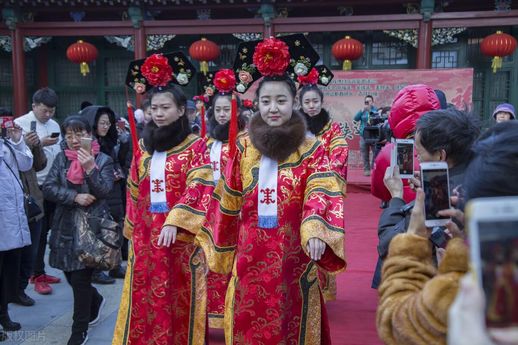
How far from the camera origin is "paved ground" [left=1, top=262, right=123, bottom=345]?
324cm

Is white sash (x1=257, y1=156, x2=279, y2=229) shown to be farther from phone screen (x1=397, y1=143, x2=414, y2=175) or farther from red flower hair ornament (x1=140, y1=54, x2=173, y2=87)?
red flower hair ornament (x1=140, y1=54, x2=173, y2=87)

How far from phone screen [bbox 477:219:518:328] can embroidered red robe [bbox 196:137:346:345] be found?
1.43m

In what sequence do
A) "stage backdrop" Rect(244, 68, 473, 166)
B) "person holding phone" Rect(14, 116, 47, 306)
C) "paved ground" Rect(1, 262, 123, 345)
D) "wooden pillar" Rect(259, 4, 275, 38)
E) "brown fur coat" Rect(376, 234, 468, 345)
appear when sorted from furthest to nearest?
"wooden pillar" Rect(259, 4, 275, 38)
"stage backdrop" Rect(244, 68, 473, 166)
"person holding phone" Rect(14, 116, 47, 306)
"paved ground" Rect(1, 262, 123, 345)
"brown fur coat" Rect(376, 234, 468, 345)

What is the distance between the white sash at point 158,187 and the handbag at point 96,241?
483mm

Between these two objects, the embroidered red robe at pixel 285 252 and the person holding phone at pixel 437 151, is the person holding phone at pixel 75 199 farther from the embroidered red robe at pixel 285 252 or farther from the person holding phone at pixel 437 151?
the person holding phone at pixel 437 151

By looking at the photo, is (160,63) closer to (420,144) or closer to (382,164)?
(382,164)

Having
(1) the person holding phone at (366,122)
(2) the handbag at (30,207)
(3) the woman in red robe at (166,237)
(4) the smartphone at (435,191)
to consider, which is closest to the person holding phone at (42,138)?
(2) the handbag at (30,207)

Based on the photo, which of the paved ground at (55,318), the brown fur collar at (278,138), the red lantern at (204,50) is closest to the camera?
the brown fur collar at (278,138)

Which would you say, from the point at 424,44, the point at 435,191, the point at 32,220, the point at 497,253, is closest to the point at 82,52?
the point at 424,44

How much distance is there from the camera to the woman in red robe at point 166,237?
2643 mm

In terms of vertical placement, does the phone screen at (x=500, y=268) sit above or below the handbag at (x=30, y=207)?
above

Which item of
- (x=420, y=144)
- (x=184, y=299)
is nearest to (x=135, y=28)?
(x=184, y=299)

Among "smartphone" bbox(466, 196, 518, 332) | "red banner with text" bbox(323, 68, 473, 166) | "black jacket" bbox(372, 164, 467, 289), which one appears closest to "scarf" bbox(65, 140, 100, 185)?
"black jacket" bbox(372, 164, 467, 289)

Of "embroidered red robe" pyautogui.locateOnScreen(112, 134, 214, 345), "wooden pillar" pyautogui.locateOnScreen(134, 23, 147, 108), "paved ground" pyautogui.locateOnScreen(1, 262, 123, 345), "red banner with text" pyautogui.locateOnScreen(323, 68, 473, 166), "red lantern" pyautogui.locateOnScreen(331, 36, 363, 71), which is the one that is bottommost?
"paved ground" pyautogui.locateOnScreen(1, 262, 123, 345)
